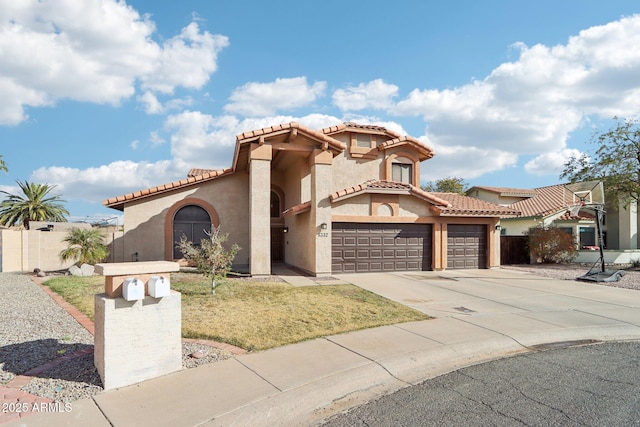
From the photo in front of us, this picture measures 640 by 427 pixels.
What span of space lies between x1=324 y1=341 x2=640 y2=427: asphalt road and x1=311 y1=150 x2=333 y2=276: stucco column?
9.11 metres

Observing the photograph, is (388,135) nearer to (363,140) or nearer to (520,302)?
(363,140)

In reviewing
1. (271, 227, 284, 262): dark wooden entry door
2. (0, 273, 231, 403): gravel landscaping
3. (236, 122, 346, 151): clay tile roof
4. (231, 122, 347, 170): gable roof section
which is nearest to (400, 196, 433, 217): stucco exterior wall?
(231, 122, 347, 170): gable roof section

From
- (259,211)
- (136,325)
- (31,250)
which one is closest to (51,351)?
(136,325)

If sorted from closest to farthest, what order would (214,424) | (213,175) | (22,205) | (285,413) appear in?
1. (214,424)
2. (285,413)
3. (213,175)
4. (22,205)

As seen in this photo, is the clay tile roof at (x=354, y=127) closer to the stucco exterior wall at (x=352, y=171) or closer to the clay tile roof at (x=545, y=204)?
the stucco exterior wall at (x=352, y=171)

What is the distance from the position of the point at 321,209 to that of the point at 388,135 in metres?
8.29

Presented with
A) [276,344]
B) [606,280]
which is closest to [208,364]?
[276,344]

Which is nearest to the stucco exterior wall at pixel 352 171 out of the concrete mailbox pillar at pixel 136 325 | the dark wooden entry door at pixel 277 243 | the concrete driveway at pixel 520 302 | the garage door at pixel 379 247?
the dark wooden entry door at pixel 277 243

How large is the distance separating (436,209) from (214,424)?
47.1ft

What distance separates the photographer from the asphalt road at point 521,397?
4.04 metres

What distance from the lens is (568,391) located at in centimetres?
476

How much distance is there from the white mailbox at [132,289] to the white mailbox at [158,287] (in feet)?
0.44

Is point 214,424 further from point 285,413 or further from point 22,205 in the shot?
point 22,205

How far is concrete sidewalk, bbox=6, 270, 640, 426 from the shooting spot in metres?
4.07
